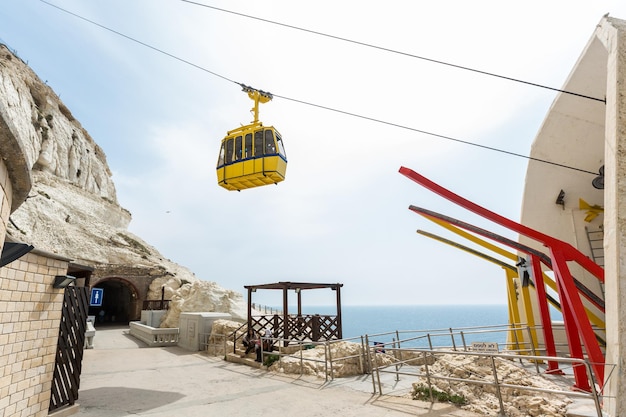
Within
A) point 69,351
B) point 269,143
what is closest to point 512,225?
point 269,143

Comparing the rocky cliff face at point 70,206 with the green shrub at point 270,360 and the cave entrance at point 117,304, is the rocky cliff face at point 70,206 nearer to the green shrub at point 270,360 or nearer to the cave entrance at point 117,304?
the cave entrance at point 117,304

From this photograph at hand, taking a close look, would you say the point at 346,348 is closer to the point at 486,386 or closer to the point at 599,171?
the point at 486,386

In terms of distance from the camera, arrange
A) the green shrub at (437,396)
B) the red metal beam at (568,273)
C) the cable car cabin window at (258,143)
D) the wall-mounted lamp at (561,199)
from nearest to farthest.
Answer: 1. the green shrub at (437,396)
2. the red metal beam at (568,273)
3. the cable car cabin window at (258,143)
4. the wall-mounted lamp at (561,199)

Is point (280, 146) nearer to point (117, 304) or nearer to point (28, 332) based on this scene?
point (28, 332)

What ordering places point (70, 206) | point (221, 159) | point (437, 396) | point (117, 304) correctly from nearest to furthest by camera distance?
point (437, 396), point (221, 159), point (117, 304), point (70, 206)

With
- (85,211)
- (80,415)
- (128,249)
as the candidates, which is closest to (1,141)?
(80,415)

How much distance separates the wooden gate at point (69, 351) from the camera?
8203 millimetres

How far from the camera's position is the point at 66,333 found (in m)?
8.66

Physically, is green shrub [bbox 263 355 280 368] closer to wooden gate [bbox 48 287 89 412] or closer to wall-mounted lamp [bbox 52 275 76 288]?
wooden gate [bbox 48 287 89 412]

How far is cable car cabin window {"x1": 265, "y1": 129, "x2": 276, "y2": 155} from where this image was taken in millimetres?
14727

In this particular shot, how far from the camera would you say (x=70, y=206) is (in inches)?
1761

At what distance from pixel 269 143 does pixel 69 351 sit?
389 inches

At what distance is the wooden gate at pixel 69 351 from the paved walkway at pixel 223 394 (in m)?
0.63

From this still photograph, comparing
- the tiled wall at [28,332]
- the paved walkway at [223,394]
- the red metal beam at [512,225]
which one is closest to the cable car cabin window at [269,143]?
the red metal beam at [512,225]
